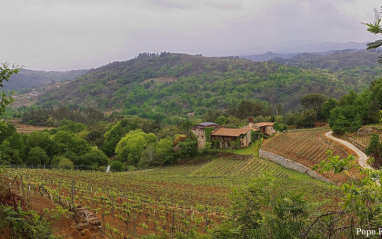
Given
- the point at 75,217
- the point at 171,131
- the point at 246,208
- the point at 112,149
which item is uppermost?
the point at 246,208

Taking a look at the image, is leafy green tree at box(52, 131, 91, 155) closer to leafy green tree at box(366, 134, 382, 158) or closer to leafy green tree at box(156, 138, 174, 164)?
leafy green tree at box(156, 138, 174, 164)

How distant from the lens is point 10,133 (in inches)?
1625

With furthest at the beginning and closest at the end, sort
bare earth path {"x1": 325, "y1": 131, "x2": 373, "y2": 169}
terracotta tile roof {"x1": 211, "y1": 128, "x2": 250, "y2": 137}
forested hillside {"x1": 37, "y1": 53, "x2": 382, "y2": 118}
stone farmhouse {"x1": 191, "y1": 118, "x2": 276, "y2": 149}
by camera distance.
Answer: forested hillside {"x1": 37, "y1": 53, "x2": 382, "y2": 118}
stone farmhouse {"x1": 191, "y1": 118, "x2": 276, "y2": 149}
terracotta tile roof {"x1": 211, "y1": 128, "x2": 250, "y2": 137}
bare earth path {"x1": 325, "y1": 131, "x2": 373, "y2": 169}

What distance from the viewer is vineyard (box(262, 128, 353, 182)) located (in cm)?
3198

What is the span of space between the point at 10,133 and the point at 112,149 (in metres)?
20.3

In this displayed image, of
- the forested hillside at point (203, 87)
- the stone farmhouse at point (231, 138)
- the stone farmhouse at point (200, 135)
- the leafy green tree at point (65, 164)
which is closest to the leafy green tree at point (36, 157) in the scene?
the leafy green tree at point (65, 164)

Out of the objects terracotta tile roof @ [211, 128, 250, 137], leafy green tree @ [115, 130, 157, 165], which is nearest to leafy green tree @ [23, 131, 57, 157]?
leafy green tree @ [115, 130, 157, 165]

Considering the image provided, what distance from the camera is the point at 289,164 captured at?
34.2m

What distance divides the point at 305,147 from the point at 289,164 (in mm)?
3506

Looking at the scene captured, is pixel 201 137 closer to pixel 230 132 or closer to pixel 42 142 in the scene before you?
pixel 230 132

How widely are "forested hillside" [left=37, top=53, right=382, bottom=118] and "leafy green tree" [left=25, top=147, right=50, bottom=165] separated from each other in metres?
69.0

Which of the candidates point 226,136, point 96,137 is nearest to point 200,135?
point 226,136

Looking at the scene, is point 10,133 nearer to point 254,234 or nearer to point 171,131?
point 171,131

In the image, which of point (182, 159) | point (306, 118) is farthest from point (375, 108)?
point (182, 159)
